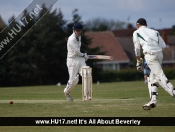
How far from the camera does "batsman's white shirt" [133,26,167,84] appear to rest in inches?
484

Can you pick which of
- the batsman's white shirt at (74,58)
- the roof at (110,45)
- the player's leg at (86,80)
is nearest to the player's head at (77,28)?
the batsman's white shirt at (74,58)

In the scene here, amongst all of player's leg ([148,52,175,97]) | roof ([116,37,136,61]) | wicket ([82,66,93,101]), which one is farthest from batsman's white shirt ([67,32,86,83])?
roof ([116,37,136,61])

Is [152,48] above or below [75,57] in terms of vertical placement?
above

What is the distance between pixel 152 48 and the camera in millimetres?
12336

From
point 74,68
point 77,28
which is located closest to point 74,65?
point 74,68

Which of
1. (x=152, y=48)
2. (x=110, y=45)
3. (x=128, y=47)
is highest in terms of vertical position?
(x=110, y=45)

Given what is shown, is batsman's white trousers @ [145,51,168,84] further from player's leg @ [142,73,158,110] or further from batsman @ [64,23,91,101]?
batsman @ [64,23,91,101]

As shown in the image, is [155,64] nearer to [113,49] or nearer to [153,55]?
[153,55]

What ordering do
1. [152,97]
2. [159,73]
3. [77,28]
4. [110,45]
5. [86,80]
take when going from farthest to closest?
[110,45]
[86,80]
[77,28]
[152,97]
[159,73]

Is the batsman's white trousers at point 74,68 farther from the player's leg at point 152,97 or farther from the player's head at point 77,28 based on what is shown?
the player's leg at point 152,97

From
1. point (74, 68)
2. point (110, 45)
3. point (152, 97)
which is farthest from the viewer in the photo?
point (110, 45)

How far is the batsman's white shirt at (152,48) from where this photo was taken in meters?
12.3

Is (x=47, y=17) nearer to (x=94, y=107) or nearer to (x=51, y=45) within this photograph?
(x=51, y=45)
